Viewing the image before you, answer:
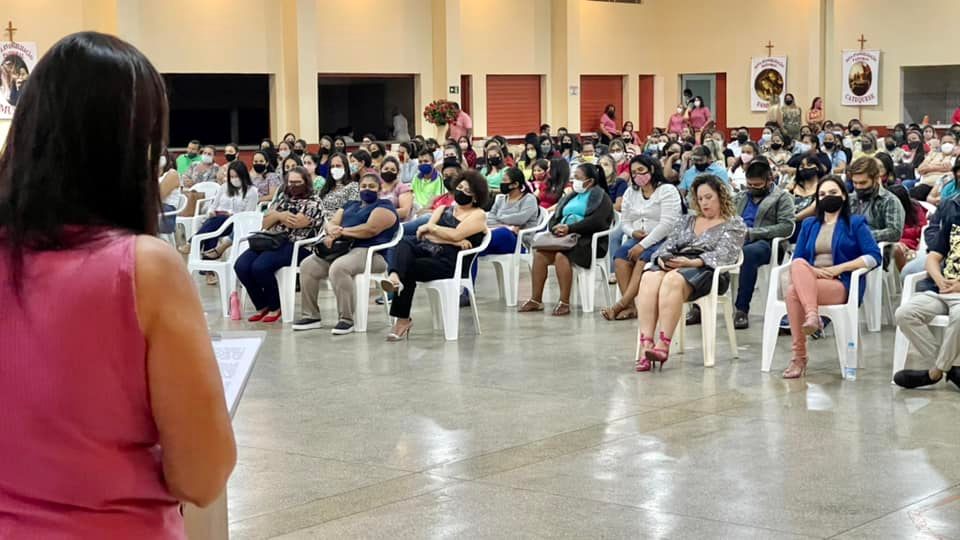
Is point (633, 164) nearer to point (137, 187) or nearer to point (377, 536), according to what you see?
point (377, 536)

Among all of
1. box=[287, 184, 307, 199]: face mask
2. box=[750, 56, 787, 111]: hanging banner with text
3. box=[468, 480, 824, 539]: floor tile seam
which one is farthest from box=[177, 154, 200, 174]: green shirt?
box=[750, 56, 787, 111]: hanging banner with text

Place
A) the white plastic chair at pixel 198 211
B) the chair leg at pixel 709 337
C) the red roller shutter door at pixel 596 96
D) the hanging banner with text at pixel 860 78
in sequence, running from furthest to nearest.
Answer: the red roller shutter door at pixel 596 96 → the hanging banner with text at pixel 860 78 → the white plastic chair at pixel 198 211 → the chair leg at pixel 709 337

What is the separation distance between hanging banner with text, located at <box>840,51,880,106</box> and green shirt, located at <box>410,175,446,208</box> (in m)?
17.2

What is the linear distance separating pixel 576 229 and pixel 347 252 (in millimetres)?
1856

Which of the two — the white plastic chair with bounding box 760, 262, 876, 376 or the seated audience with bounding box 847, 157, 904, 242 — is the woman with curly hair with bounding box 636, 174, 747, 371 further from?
the seated audience with bounding box 847, 157, 904, 242

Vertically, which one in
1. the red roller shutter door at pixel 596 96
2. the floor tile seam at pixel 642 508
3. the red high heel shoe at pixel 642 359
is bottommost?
the floor tile seam at pixel 642 508

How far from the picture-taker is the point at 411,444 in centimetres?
661

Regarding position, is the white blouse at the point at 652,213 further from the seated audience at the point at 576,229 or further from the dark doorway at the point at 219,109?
the dark doorway at the point at 219,109

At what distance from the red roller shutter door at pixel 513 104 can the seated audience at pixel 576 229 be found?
17.7m

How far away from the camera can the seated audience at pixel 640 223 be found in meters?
10.6

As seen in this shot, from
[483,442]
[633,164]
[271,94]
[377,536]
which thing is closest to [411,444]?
[483,442]

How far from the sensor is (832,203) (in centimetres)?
865

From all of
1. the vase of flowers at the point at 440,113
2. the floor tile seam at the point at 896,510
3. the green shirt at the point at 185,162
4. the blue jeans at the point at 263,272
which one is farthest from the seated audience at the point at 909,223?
the vase of flowers at the point at 440,113

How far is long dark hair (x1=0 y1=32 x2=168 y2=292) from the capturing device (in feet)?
5.65
